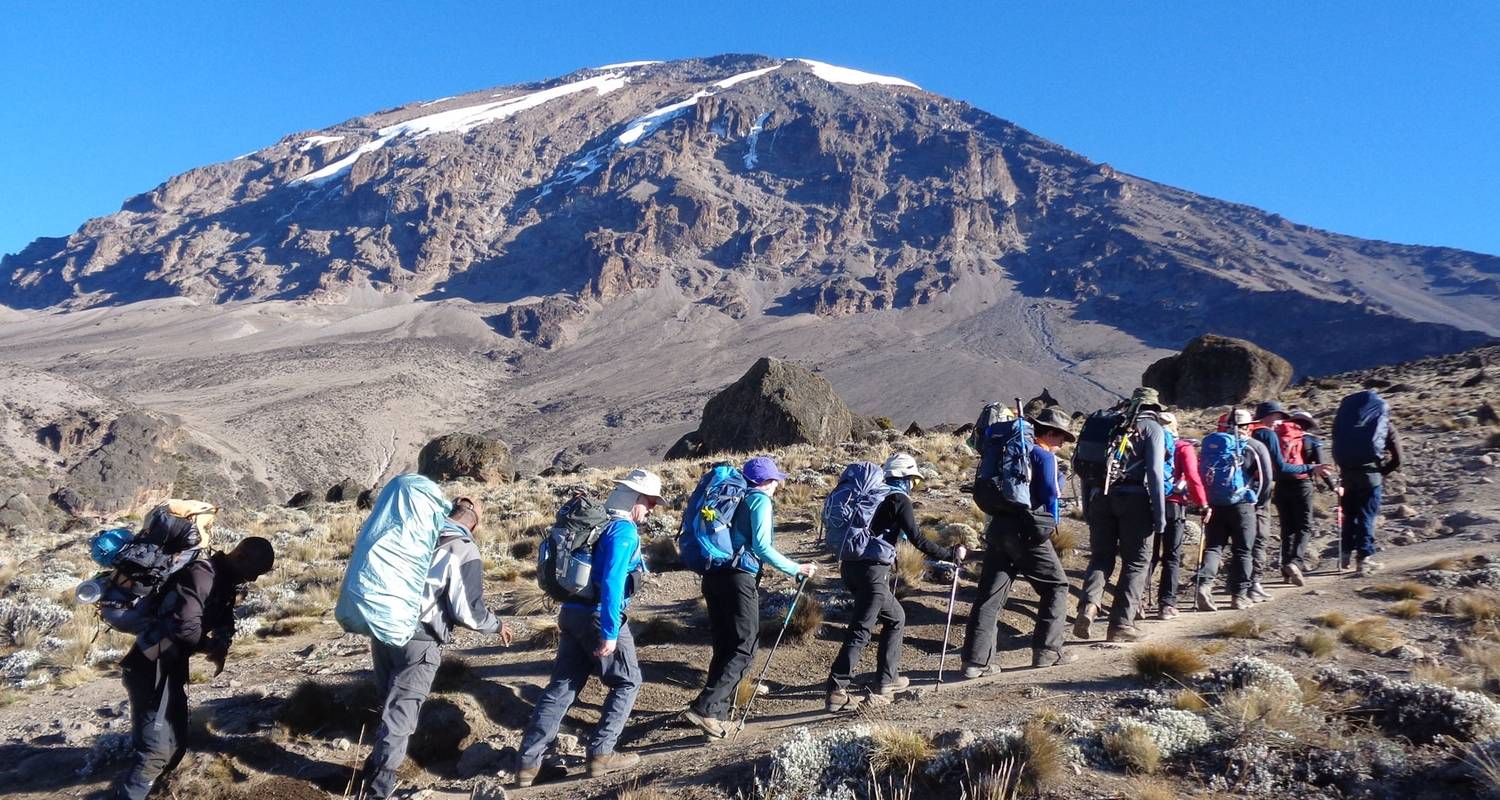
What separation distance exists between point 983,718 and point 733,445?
18754mm

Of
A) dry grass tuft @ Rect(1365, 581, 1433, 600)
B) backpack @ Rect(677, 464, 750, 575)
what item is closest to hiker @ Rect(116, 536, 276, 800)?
backpack @ Rect(677, 464, 750, 575)

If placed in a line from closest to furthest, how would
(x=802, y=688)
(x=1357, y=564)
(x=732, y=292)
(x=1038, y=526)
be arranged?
(x=1038, y=526), (x=802, y=688), (x=1357, y=564), (x=732, y=292)

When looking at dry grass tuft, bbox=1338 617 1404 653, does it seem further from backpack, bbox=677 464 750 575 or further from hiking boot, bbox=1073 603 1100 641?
backpack, bbox=677 464 750 575

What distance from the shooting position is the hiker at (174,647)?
4406mm

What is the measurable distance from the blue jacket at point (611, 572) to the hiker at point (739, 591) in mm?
630

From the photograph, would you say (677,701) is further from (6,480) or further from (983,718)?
(6,480)

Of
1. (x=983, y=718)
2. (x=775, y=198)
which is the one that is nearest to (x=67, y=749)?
(x=983, y=718)

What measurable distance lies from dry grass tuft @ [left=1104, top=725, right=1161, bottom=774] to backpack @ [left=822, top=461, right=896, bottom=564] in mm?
1648

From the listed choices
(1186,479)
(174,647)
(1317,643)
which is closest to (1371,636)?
(1317,643)

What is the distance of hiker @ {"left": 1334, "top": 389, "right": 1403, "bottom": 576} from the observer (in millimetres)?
7750

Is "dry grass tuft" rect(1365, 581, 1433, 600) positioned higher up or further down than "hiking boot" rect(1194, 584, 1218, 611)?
higher up

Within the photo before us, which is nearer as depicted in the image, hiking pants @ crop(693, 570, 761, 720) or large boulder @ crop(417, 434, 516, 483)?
hiking pants @ crop(693, 570, 761, 720)

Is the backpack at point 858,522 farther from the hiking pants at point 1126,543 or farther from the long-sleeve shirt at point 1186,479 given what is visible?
the long-sleeve shirt at point 1186,479

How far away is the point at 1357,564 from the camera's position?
7.73m
